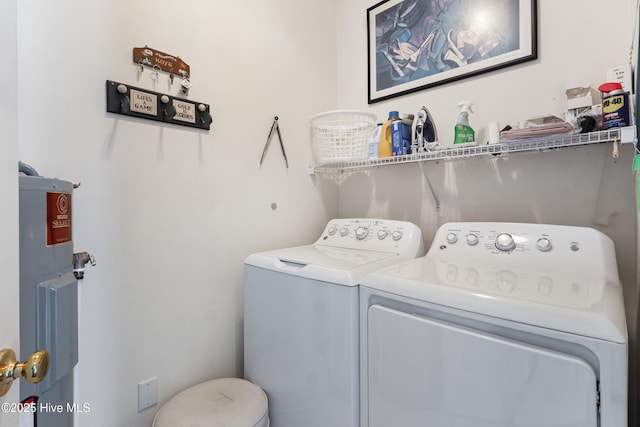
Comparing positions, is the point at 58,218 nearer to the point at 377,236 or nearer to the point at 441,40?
the point at 377,236

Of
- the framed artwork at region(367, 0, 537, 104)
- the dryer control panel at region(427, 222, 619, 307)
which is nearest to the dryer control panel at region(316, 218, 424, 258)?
the dryer control panel at region(427, 222, 619, 307)

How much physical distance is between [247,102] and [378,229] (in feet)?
3.17

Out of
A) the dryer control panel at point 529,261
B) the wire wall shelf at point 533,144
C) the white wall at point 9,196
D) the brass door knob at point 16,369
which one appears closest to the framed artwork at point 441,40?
the wire wall shelf at point 533,144

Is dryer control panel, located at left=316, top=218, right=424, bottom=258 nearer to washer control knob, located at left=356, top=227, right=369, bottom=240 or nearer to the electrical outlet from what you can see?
washer control knob, located at left=356, top=227, right=369, bottom=240

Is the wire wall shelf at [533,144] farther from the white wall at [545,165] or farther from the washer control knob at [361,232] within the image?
the washer control knob at [361,232]

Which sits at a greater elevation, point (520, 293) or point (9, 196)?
point (9, 196)

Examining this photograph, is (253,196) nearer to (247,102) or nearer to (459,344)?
(247,102)

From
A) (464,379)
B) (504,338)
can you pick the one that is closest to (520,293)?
(504,338)

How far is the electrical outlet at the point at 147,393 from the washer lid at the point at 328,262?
0.62m

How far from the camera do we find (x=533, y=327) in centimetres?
71

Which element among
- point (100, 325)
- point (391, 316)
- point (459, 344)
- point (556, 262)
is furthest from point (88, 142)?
point (556, 262)

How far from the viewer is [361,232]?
1.62m

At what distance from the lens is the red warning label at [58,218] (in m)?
0.71

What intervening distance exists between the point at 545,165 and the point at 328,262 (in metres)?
1.05
